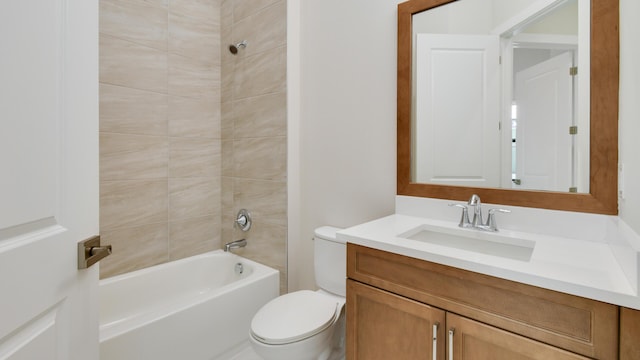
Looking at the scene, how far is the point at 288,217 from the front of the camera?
2.05 metres

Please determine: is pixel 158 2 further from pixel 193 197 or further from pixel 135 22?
pixel 193 197

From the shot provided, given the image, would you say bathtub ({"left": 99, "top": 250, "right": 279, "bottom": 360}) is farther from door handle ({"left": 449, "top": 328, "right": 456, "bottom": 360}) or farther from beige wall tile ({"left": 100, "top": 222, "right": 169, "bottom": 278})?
door handle ({"left": 449, "top": 328, "right": 456, "bottom": 360})

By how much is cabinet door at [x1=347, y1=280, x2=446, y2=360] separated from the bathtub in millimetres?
830

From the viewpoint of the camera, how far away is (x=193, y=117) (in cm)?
234

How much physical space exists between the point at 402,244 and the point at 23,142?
40.9 inches

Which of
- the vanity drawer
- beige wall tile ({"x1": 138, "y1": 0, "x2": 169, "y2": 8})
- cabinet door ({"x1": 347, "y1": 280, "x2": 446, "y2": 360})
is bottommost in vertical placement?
cabinet door ({"x1": 347, "y1": 280, "x2": 446, "y2": 360})

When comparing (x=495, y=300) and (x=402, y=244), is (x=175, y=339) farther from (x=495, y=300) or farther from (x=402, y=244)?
(x=495, y=300)

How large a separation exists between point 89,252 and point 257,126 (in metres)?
1.51

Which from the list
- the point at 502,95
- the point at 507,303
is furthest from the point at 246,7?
the point at 507,303

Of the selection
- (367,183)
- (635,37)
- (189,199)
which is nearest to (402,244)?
(367,183)

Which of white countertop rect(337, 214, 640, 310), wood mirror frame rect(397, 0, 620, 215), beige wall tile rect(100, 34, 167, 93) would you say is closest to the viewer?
white countertop rect(337, 214, 640, 310)

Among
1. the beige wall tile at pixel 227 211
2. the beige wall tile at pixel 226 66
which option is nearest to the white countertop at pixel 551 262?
the beige wall tile at pixel 227 211

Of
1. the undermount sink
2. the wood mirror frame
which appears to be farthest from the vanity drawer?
the wood mirror frame

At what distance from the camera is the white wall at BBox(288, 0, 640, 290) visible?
5.52ft
